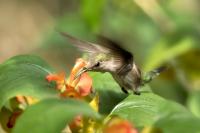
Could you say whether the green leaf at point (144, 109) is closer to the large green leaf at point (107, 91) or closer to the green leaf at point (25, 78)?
the large green leaf at point (107, 91)

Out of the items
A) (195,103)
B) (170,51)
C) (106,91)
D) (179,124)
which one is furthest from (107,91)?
(170,51)

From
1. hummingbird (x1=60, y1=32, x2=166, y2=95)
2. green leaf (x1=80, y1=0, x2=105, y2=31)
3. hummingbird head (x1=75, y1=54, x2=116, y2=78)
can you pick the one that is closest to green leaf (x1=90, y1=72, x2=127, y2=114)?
hummingbird (x1=60, y1=32, x2=166, y2=95)

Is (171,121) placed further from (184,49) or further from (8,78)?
(184,49)

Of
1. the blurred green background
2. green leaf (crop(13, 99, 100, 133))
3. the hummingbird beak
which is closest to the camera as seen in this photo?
green leaf (crop(13, 99, 100, 133))

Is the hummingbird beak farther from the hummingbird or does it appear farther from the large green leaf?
the large green leaf

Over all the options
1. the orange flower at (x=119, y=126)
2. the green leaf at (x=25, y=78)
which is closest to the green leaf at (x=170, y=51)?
the green leaf at (x=25, y=78)
